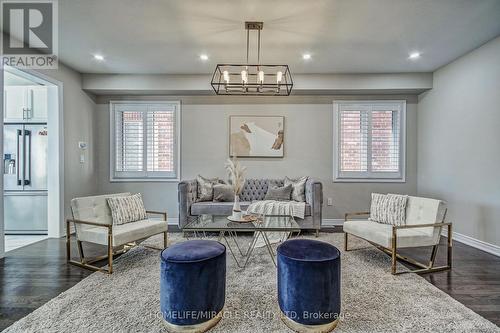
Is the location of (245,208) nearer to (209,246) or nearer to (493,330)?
(209,246)

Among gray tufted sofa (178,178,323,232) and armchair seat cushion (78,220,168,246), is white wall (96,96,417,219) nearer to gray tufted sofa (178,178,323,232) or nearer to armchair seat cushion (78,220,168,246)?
gray tufted sofa (178,178,323,232)

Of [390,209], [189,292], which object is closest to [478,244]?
[390,209]

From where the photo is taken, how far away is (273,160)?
5.08 meters

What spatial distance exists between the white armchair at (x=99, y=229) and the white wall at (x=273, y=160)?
1930 millimetres

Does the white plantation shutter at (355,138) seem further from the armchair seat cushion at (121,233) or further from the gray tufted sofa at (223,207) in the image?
the armchair seat cushion at (121,233)

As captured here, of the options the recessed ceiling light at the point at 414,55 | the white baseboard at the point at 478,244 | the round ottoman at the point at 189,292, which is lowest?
the white baseboard at the point at 478,244

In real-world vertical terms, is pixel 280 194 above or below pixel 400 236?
above

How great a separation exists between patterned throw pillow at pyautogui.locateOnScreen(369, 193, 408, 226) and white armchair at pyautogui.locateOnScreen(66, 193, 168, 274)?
2.98 m

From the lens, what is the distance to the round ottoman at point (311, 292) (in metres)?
1.70

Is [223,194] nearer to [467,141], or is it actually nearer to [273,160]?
[273,160]

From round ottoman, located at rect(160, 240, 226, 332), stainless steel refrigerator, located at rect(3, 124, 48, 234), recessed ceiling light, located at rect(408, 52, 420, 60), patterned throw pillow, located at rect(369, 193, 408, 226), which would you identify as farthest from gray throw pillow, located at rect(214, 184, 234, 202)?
recessed ceiling light, located at rect(408, 52, 420, 60)

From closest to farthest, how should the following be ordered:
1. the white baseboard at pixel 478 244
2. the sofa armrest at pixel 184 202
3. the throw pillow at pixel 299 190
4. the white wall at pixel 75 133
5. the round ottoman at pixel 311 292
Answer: the round ottoman at pixel 311 292 < the white baseboard at pixel 478 244 < the sofa armrest at pixel 184 202 < the white wall at pixel 75 133 < the throw pillow at pixel 299 190

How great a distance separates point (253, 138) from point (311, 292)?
12.1 feet

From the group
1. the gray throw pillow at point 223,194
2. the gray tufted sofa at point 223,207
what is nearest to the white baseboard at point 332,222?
the gray tufted sofa at point 223,207
